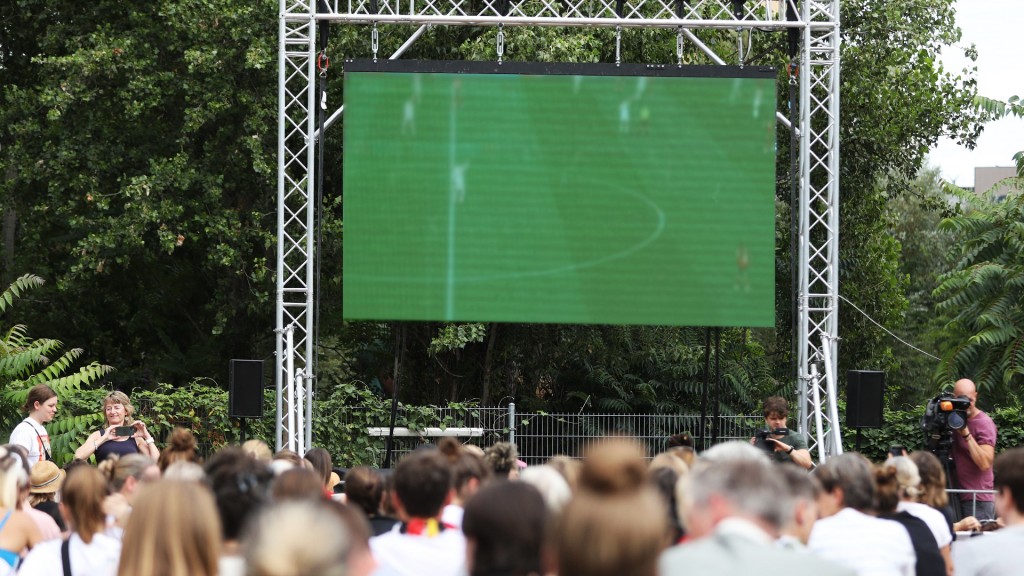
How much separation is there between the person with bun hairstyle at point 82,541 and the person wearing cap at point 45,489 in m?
1.52

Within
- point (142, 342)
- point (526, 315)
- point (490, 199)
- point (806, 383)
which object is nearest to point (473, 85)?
point (490, 199)

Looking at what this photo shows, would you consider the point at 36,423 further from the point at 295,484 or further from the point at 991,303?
the point at 991,303

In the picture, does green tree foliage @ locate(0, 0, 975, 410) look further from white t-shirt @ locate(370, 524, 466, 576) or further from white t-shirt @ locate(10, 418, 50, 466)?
white t-shirt @ locate(370, 524, 466, 576)

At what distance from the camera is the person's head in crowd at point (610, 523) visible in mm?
2244

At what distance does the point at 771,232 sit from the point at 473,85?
2.82 metres

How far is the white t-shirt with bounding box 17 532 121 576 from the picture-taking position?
365cm

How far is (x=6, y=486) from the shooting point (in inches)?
164

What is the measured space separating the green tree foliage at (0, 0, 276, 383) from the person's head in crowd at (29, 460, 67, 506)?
7.74 metres

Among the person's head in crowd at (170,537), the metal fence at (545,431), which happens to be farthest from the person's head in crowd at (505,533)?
the metal fence at (545,431)

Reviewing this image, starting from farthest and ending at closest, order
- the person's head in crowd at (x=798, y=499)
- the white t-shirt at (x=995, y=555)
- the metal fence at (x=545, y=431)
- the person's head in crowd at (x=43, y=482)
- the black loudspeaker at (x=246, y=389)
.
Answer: the metal fence at (x=545, y=431), the black loudspeaker at (x=246, y=389), the person's head in crowd at (x=43, y=482), the white t-shirt at (x=995, y=555), the person's head in crowd at (x=798, y=499)

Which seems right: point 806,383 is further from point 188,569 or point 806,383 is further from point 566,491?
point 188,569

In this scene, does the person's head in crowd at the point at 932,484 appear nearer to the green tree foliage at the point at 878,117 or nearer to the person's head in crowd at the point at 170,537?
the person's head in crowd at the point at 170,537

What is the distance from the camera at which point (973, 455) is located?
7.85 metres

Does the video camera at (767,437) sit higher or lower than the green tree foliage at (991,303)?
lower
